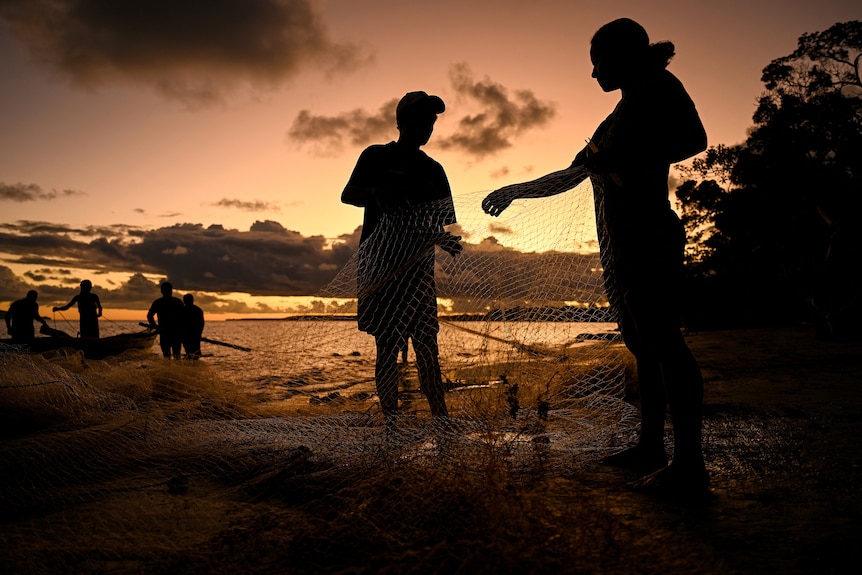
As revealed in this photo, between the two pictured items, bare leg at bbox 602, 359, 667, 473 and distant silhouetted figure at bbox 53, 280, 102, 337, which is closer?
bare leg at bbox 602, 359, 667, 473

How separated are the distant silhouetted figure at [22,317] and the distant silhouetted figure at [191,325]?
113 inches

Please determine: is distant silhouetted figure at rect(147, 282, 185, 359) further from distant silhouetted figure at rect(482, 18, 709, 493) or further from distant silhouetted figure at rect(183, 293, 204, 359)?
distant silhouetted figure at rect(482, 18, 709, 493)

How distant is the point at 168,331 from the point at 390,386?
357 inches

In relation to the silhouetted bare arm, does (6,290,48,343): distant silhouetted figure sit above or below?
below

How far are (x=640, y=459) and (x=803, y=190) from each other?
2054 centimetres

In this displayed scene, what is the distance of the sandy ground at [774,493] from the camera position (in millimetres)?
1711

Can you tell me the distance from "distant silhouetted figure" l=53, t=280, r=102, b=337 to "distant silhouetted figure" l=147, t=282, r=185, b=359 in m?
1.72

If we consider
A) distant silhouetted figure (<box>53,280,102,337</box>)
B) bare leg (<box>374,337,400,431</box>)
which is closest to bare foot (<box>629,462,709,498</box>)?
bare leg (<box>374,337,400,431</box>)

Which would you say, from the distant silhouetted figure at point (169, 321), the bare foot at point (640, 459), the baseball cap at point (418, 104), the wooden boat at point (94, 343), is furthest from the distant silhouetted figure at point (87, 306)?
the bare foot at point (640, 459)

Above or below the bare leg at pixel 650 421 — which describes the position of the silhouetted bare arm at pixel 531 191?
above

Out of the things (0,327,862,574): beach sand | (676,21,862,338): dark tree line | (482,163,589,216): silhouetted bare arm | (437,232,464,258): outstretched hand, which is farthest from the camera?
(676,21,862,338): dark tree line

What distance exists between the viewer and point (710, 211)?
880 inches

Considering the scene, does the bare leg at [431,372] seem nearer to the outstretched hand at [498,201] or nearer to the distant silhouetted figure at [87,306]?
the outstretched hand at [498,201]

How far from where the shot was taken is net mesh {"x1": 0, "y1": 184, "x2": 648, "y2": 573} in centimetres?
185
